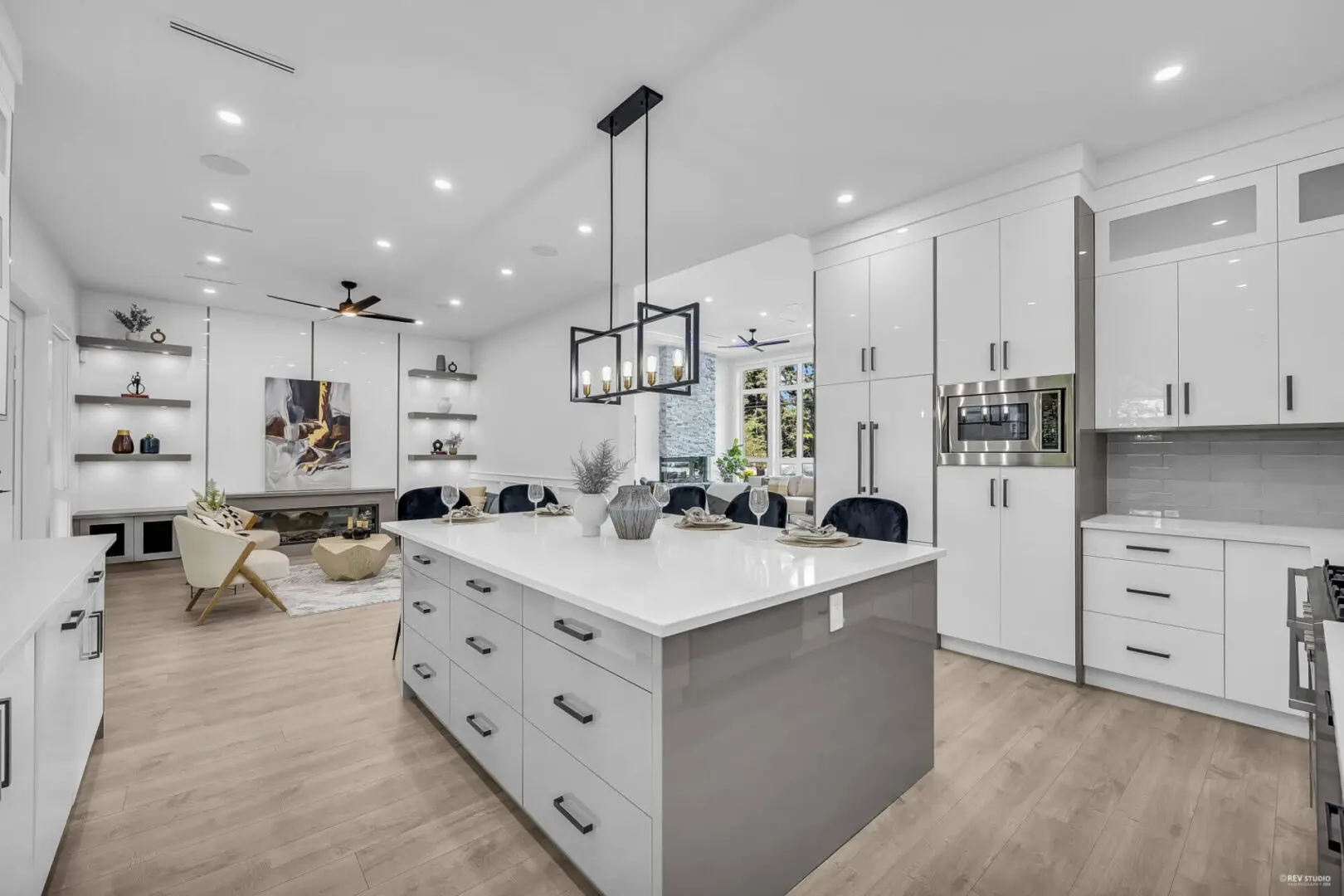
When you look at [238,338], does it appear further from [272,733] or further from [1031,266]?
[1031,266]

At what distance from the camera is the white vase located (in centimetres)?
249

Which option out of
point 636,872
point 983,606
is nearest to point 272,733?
point 636,872

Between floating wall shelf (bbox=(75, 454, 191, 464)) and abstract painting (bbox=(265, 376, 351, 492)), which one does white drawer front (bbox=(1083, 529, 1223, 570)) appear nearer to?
abstract painting (bbox=(265, 376, 351, 492))

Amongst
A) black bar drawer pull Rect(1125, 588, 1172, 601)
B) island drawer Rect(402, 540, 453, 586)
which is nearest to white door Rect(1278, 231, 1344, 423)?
black bar drawer pull Rect(1125, 588, 1172, 601)

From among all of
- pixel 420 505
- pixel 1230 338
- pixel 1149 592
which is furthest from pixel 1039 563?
pixel 420 505

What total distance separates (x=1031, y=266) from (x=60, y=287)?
24.7 feet

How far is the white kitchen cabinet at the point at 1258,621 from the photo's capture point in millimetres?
2490

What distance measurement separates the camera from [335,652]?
352 centimetres

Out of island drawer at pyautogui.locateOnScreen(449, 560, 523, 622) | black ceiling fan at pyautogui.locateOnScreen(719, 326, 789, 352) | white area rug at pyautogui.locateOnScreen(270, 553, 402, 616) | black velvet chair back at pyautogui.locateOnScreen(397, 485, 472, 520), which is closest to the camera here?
island drawer at pyautogui.locateOnScreen(449, 560, 523, 622)

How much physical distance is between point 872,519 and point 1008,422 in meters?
1.26

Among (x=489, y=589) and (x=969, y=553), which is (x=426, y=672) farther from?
(x=969, y=553)

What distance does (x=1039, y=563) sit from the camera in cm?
317

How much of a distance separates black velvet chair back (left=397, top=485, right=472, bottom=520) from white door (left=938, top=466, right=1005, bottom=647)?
2.85m

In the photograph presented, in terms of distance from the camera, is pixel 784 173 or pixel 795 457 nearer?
pixel 784 173
